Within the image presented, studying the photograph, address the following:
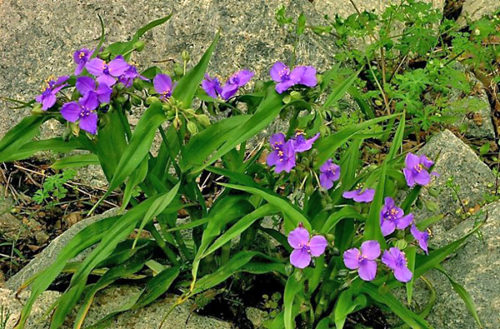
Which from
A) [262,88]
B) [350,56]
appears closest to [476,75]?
[350,56]

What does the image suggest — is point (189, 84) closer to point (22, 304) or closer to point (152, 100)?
point (152, 100)

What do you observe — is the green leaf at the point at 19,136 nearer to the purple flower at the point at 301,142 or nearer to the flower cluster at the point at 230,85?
the flower cluster at the point at 230,85

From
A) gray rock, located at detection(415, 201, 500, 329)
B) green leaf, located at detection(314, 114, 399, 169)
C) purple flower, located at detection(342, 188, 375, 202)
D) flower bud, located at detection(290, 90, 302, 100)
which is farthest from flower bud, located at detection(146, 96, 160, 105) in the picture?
gray rock, located at detection(415, 201, 500, 329)


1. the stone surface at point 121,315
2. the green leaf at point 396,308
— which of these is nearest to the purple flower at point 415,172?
the green leaf at point 396,308

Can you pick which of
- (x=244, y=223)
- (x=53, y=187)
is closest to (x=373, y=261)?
(x=244, y=223)

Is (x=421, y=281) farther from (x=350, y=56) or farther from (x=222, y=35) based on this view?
(x=222, y=35)

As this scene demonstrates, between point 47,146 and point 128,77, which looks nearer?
point 128,77
